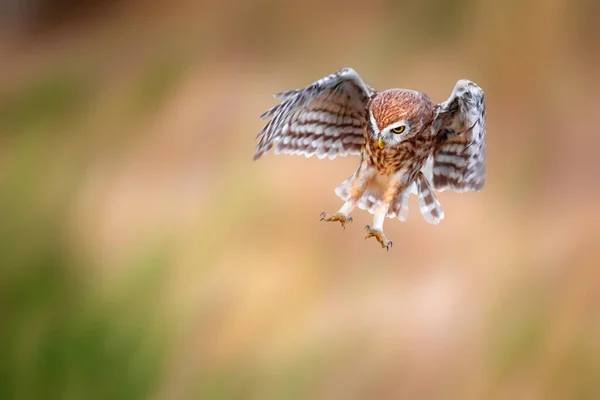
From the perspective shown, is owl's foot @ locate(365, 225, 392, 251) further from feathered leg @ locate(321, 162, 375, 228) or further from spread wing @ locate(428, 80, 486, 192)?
spread wing @ locate(428, 80, 486, 192)

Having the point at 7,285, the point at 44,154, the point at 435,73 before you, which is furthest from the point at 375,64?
the point at 7,285

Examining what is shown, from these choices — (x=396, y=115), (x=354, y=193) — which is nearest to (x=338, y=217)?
(x=354, y=193)

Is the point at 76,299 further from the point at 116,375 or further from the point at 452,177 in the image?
the point at 452,177

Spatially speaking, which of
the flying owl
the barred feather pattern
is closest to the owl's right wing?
the flying owl

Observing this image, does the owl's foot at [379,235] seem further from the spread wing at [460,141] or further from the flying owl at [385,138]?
the spread wing at [460,141]

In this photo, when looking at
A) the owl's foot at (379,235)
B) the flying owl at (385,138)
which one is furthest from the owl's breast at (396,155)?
the owl's foot at (379,235)

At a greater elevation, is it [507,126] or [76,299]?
[507,126]

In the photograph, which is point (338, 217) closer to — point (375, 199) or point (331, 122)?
point (375, 199)
